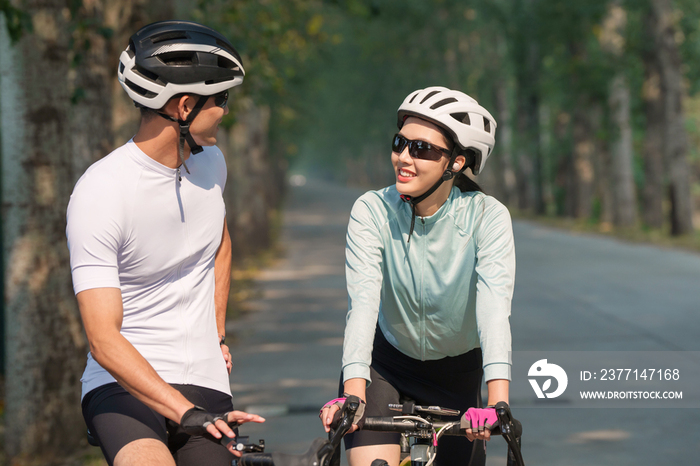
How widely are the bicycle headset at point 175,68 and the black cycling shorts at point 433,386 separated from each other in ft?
3.82

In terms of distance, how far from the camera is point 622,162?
26531mm

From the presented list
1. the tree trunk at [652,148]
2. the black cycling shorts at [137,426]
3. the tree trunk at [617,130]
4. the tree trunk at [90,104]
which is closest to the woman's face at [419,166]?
the black cycling shorts at [137,426]

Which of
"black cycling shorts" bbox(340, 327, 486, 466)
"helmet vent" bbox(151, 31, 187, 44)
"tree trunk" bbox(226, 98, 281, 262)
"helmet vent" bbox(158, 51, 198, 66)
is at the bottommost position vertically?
"black cycling shorts" bbox(340, 327, 486, 466)

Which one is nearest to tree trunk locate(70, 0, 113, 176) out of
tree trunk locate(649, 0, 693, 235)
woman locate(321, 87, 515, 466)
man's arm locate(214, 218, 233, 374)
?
man's arm locate(214, 218, 233, 374)

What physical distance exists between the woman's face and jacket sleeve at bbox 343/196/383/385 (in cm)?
20

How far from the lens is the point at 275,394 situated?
8.25m

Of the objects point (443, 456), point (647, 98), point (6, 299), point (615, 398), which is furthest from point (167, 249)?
point (647, 98)

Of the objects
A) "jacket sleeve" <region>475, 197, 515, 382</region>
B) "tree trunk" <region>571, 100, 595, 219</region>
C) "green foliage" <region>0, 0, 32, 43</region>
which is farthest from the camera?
"tree trunk" <region>571, 100, 595, 219</region>

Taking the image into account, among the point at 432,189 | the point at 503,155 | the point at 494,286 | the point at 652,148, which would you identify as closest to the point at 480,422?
the point at 494,286

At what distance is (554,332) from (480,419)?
8494 millimetres

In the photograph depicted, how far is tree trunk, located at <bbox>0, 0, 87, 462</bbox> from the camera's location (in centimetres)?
598

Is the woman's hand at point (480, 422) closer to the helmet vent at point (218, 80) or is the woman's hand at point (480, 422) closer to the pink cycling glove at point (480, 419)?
the pink cycling glove at point (480, 419)

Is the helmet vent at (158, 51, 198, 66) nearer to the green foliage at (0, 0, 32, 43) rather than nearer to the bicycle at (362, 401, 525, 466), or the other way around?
the bicycle at (362, 401, 525, 466)

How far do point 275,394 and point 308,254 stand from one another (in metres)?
14.7
